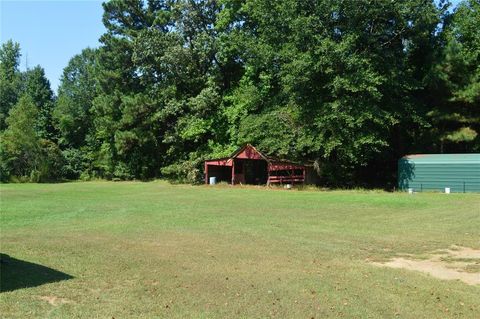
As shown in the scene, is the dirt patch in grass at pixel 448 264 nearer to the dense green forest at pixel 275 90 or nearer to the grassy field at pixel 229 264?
the grassy field at pixel 229 264

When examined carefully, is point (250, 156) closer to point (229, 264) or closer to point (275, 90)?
point (275, 90)

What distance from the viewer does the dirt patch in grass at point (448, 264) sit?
8516 mm

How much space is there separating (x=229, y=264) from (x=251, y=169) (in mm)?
30669

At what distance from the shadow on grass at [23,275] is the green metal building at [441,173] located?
2572cm

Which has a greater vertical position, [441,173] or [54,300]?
[441,173]

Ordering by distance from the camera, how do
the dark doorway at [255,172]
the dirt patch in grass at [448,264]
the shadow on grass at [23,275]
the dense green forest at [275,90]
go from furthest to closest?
the dark doorway at [255,172] < the dense green forest at [275,90] < the dirt patch in grass at [448,264] < the shadow on grass at [23,275]

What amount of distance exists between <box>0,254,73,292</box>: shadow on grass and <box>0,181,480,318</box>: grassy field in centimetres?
2

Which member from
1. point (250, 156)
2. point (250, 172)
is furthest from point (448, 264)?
point (250, 172)

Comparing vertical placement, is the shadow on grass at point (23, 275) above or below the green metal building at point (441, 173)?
below

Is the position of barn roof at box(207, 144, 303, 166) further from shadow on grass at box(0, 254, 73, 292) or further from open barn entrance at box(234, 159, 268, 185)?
shadow on grass at box(0, 254, 73, 292)

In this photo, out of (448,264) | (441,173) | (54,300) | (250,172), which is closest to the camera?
(54,300)

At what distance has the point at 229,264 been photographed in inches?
363

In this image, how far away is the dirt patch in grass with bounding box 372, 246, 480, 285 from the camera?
8.52 metres

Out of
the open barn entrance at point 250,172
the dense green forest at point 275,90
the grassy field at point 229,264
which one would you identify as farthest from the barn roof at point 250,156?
the grassy field at point 229,264
